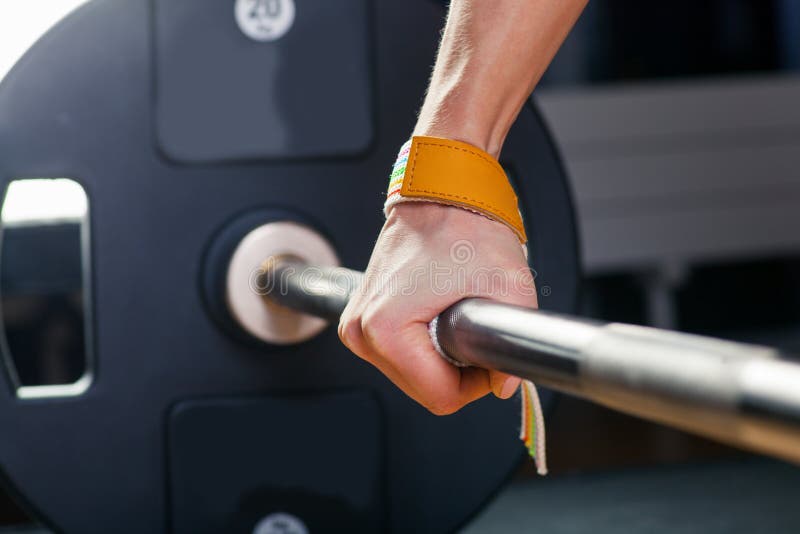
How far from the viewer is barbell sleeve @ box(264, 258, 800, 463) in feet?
1.11

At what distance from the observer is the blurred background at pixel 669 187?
6.07 feet

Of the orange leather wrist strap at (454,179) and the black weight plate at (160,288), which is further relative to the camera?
the black weight plate at (160,288)

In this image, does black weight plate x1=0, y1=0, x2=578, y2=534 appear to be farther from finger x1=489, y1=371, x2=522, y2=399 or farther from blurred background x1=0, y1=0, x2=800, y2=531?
blurred background x1=0, y1=0, x2=800, y2=531

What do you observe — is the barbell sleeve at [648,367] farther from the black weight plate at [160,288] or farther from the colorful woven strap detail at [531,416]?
the black weight plate at [160,288]

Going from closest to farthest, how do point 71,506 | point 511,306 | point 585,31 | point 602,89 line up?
point 511,306 → point 71,506 → point 602,89 → point 585,31

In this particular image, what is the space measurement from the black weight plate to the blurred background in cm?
70

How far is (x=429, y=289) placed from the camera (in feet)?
1.79

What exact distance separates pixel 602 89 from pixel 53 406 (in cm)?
164

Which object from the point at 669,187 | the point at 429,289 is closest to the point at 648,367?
the point at 429,289

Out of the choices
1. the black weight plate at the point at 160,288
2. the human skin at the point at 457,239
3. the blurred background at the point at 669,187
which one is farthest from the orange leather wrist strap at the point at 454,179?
the blurred background at the point at 669,187

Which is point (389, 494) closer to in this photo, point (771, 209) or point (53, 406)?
point (53, 406)

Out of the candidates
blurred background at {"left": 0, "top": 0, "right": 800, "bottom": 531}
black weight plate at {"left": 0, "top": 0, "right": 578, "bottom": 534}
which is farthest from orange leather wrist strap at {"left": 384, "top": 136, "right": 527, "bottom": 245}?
blurred background at {"left": 0, "top": 0, "right": 800, "bottom": 531}

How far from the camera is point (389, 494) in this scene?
91 cm

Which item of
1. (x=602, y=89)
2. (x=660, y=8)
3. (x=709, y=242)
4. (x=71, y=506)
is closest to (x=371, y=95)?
(x=71, y=506)
